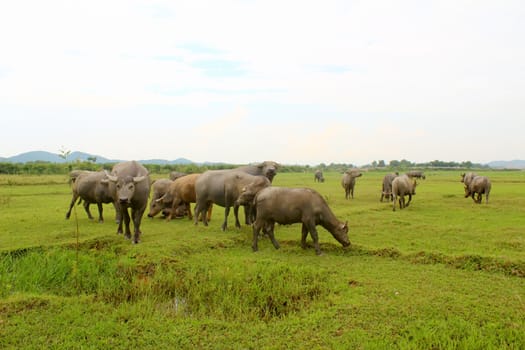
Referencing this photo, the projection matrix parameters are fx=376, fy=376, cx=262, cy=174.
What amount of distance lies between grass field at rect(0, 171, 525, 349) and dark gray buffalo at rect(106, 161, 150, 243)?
2.08ft

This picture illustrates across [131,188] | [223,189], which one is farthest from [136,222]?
[223,189]

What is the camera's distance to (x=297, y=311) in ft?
17.2

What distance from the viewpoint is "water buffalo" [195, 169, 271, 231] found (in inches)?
382

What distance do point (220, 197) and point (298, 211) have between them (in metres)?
3.14

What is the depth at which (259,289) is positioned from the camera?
19.6 feet

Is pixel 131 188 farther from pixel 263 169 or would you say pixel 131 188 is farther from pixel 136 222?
pixel 263 169

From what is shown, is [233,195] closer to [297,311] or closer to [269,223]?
[269,223]

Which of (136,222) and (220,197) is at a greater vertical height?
(220,197)

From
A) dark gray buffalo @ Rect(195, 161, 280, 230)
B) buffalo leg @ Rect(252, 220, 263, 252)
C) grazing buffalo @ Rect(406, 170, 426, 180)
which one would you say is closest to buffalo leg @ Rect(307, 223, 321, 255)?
buffalo leg @ Rect(252, 220, 263, 252)

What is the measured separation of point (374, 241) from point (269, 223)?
8.22ft

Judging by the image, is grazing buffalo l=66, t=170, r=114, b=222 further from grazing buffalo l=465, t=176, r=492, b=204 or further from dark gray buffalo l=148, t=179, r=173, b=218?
grazing buffalo l=465, t=176, r=492, b=204

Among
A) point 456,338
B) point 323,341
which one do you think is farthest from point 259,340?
point 456,338

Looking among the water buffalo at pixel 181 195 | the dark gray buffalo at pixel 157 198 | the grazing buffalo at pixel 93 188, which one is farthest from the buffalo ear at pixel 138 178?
the dark gray buffalo at pixel 157 198

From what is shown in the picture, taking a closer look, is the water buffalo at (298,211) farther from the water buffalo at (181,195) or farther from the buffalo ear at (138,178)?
the water buffalo at (181,195)
